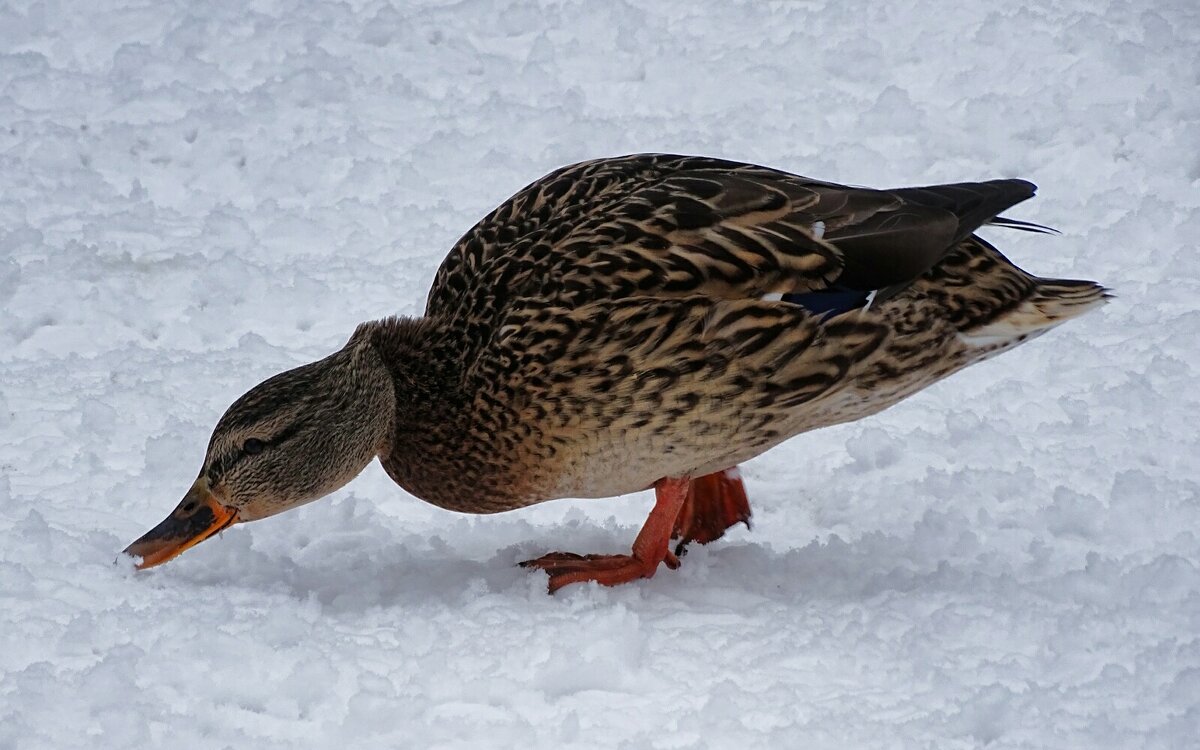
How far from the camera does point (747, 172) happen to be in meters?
4.26

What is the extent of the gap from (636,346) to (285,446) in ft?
3.52

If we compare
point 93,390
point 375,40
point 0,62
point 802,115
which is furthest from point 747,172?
point 0,62

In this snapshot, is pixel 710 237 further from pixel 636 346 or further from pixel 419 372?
pixel 419 372

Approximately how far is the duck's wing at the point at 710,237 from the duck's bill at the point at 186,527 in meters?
0.89

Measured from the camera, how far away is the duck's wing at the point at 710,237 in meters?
3.92

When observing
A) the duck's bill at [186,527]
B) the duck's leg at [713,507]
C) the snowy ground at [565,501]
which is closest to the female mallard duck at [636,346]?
the duck's bill at [186,527]

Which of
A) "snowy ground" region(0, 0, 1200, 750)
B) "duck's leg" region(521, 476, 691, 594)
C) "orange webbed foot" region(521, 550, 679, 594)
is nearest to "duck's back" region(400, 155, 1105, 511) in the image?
"duck's leg" region(521, 476, 691, 594)

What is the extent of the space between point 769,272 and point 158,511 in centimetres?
208

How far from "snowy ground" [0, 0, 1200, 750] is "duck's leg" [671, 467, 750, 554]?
143 mm

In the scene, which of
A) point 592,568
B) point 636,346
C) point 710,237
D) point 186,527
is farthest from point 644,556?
point 186,527

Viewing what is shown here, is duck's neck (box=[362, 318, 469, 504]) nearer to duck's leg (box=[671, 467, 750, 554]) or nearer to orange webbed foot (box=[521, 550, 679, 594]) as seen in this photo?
orange webbed foot (box=[521, 550, 679, 594])

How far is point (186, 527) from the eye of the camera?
4.04 m

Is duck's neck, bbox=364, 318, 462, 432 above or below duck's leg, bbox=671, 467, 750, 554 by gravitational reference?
above

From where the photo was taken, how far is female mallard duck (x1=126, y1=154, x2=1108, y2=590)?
3908 mm
